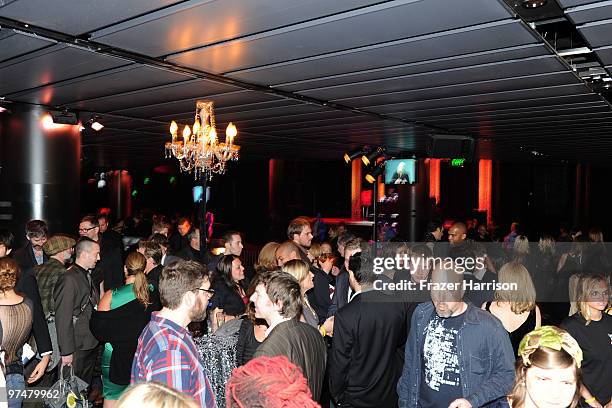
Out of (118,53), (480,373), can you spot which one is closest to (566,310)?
(480,373)

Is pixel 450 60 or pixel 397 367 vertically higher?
pixel 450 60

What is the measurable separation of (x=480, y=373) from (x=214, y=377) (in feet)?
5.52

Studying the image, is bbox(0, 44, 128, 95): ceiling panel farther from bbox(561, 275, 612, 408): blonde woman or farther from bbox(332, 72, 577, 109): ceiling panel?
bbox(561, 275, 612, 408): blonde woman

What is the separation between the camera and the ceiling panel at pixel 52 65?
4238mm

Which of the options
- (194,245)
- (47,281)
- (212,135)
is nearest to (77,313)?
(47,281)

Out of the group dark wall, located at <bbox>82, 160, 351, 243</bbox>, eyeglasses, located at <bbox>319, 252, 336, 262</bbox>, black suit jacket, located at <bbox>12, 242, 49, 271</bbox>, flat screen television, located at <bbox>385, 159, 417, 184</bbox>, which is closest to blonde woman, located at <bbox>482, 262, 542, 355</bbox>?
eyeglasses, located at <bbox>319, 252, 336, 262</bbox>

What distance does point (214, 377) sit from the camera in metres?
3.67

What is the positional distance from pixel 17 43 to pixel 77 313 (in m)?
2.09

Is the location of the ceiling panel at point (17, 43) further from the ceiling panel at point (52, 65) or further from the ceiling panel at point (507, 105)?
the ceiling panel at point (507, 105)

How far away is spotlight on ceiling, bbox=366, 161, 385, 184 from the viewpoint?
10336mm

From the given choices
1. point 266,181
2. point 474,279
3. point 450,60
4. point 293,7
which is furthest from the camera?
point 266,181

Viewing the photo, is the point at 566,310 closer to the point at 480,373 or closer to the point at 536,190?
the point at 480,373

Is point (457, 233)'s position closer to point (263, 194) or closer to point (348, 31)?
point (348, 31)

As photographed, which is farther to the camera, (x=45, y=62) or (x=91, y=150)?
(x=91, y=150)
